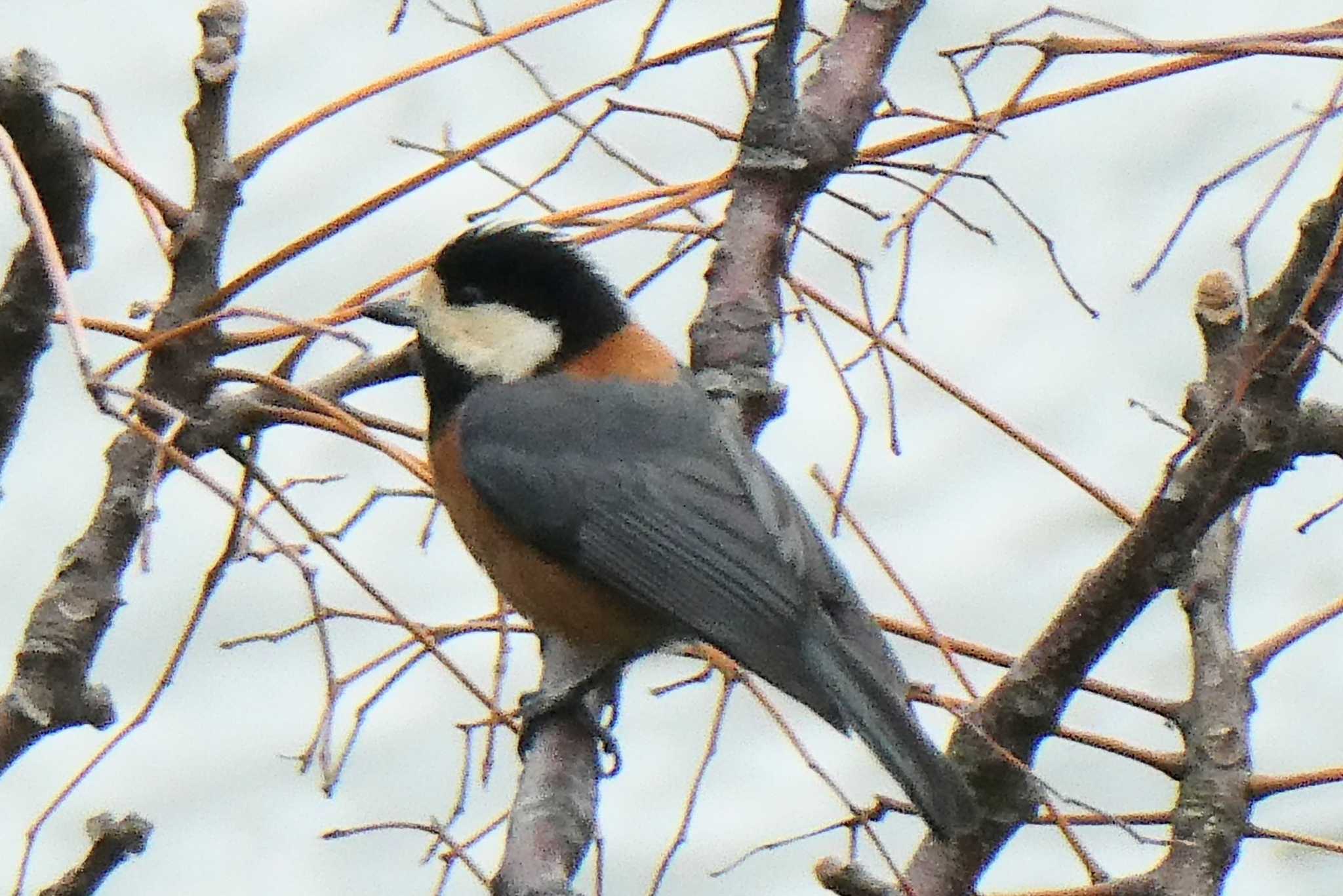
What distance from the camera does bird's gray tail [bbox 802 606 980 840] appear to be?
97cm

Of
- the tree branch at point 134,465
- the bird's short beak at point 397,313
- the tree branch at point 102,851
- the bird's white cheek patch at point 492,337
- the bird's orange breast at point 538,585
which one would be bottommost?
the tree branch at point 102,851

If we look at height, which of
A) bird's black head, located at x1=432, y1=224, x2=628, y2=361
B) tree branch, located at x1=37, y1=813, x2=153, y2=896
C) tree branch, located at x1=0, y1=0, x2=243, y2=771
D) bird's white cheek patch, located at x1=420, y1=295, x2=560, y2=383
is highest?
bird's black head, located at x1=432, y1=224, x2=628, y2=361

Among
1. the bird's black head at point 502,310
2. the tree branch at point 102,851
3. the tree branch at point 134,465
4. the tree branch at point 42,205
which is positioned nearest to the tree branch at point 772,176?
the bird's black head at point 502,310

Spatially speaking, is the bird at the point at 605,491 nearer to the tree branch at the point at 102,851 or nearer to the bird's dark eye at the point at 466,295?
the bird's dark eye at the point at 466,295

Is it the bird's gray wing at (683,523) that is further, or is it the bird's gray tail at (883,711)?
the bird's gray wing at (683,523)

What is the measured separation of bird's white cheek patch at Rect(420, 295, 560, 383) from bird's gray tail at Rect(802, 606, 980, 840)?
375 millimetres

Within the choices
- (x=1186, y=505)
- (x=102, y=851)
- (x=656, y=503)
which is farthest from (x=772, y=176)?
(x=102, y=851)

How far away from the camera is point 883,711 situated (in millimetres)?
1274

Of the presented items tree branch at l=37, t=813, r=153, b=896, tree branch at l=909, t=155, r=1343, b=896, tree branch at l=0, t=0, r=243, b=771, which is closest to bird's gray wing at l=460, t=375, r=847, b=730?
tree branch at l=909, t=155, r=1343, b=896

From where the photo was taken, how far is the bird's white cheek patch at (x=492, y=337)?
1513mm

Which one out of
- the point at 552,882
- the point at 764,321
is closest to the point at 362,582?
the point at 552,882

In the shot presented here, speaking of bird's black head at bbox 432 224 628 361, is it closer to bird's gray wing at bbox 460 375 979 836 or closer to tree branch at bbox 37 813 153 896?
bird's gray wing at bbox 460 375 979 836

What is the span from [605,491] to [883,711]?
339 mm

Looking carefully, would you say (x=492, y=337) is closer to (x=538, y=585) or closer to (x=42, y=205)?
(x=538, y=585)
